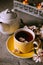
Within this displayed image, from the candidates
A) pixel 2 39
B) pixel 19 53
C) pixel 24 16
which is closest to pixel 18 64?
pixel 19 53

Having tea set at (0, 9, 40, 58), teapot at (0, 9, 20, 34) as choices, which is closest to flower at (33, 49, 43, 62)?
tea set at (0, 9, 40, 58)

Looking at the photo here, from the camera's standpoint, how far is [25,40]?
57cm

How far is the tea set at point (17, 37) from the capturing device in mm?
564

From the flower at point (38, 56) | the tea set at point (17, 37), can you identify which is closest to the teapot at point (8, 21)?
the tea set at point (17, 37)

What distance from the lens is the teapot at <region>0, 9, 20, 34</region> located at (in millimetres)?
624

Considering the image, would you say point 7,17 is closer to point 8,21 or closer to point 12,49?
point 8,21

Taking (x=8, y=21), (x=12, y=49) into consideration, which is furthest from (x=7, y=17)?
(x=12, y=49)

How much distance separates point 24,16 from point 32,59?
0.26 m

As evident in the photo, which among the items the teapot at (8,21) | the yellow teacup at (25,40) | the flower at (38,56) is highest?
the teapot at (8,21)

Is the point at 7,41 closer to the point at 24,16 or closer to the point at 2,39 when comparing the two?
the point at 2,39

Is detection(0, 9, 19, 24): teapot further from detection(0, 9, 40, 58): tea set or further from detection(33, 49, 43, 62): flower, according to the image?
detection(33, 49, 43, 62): flower

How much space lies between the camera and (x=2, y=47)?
62 centimetres

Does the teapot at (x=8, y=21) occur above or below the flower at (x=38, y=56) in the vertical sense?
above

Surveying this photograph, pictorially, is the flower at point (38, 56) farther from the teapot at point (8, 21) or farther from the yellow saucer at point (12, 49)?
the teapot at point (8, 21)
